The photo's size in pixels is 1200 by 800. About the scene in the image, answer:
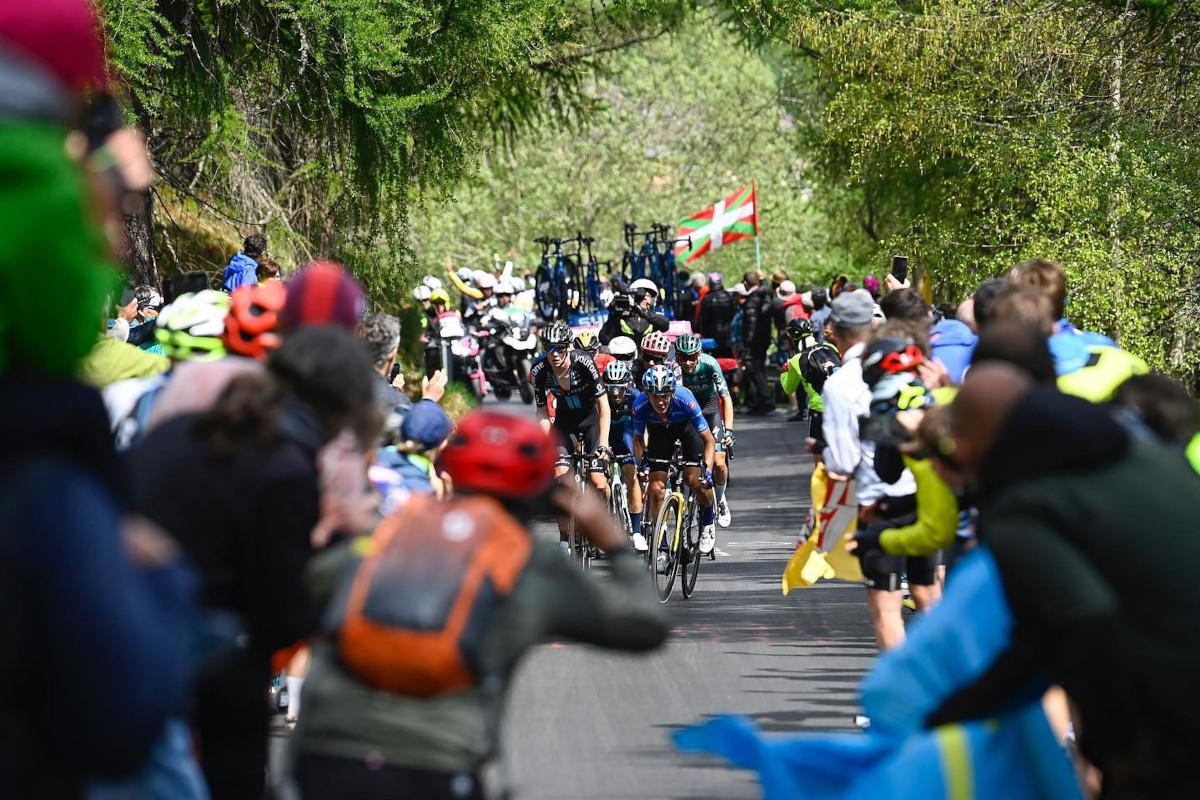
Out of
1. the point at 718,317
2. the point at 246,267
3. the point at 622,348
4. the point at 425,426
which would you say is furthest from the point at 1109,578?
the point at 718,317

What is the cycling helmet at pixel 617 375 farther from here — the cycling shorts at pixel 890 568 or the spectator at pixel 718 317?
the spectator at pixel 718 317

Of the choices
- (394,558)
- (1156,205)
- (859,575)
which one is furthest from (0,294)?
(1156,205)

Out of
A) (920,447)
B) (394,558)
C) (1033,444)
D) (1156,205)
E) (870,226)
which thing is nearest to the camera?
(394,558)

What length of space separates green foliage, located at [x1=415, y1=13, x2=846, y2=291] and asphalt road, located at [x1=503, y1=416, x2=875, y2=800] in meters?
42.1

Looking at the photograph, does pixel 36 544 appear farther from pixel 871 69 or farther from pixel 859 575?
pixel 871 69

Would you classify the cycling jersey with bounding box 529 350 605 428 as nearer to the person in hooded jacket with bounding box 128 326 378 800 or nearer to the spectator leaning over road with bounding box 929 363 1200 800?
the person in hooded jacket with bounding box 128 326 378 800

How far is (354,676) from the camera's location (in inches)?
157

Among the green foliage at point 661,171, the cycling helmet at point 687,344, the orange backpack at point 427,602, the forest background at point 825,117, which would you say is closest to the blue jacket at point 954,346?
the cycling helmet at point 687,344

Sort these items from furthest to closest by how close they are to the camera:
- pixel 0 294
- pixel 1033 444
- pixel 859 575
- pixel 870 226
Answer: pixel 870 226 < pixel 859 575 < pixel 1033 444 < pixel 0 294

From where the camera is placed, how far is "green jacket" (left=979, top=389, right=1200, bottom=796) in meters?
4.10

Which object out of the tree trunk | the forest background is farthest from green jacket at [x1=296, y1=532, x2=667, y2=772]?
the tree trunk

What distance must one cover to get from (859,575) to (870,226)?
28.5 meters

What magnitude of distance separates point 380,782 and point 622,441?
37.0 feet

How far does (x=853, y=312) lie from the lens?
959 cm
